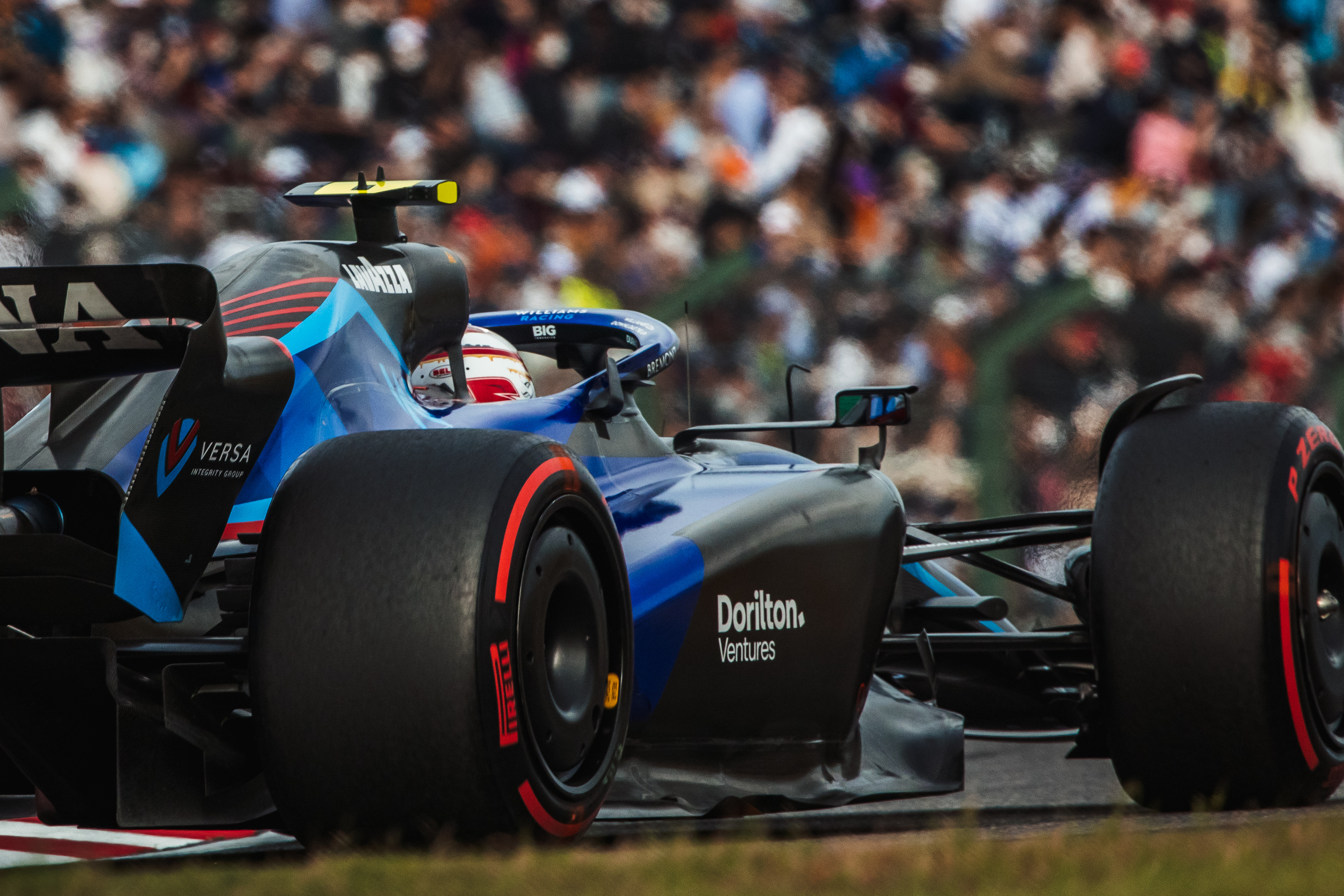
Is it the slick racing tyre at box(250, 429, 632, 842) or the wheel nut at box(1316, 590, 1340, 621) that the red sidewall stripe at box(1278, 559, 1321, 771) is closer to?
the wheel nut at box(1316, 590, 1340, 621)

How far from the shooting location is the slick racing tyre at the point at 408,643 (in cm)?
211

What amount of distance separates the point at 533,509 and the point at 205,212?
4400 millimetres

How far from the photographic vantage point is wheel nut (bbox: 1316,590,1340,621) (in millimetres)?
3463

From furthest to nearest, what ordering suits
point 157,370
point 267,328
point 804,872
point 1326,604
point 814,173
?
1. point 814,173
2. point 1326,604
3. point 267,328
4. point 157,370
5. point 804,872

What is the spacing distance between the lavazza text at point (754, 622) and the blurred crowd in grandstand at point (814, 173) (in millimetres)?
2613

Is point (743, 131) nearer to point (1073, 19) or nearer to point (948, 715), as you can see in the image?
point (1073, 19)

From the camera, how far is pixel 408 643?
212 cm

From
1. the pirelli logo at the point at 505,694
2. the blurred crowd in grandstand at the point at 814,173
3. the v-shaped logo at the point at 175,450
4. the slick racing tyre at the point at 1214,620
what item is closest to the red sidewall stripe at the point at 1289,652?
the slick racing tyre at the point at 1214,620

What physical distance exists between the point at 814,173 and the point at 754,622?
482 cm

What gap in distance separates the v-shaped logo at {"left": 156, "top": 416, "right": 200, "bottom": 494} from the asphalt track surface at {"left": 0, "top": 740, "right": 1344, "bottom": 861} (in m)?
0.97

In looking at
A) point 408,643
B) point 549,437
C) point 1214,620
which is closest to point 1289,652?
point 1214,620

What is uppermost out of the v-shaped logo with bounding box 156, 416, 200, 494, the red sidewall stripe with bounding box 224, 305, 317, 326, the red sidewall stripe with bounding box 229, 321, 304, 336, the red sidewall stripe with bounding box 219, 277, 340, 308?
the red sidewall stripe with bounding box 219, 277, 340, 308

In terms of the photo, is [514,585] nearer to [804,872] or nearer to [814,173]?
[804,872]

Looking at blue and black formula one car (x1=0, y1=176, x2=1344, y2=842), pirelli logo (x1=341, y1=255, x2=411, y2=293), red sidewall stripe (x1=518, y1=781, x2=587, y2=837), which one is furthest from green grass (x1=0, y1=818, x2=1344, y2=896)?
pirelli logo (x1=341, y1=255, x2=411, y2=293)
